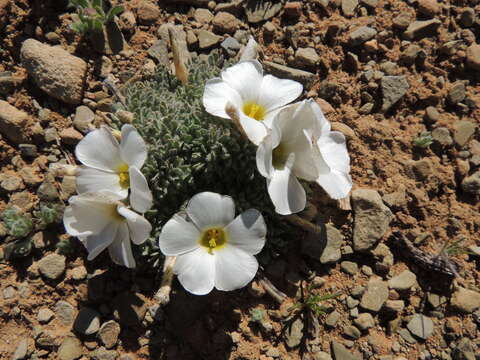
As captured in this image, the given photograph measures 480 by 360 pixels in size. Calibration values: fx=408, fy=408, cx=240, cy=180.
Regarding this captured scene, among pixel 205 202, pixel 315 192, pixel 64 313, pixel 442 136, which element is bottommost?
pixel 64 313

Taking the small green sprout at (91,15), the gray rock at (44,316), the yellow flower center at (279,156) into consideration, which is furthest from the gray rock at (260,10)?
the gray rock at (44,316)

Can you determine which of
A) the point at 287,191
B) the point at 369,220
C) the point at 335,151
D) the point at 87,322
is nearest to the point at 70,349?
the point at 87,322

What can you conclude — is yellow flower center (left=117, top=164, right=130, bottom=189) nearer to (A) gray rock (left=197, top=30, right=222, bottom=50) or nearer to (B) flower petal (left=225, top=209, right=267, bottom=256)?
(B) flower petal (left=225, top=209, right=267, bottom=256)

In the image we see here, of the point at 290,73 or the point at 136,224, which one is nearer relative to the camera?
the point at 136,224

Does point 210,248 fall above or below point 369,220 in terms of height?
above

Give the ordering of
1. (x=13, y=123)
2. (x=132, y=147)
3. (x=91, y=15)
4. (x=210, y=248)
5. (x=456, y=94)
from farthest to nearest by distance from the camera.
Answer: (x=456, y=94) < (x=91, y=15) < (x=13, y=123) < (x=210, y=248) < (x=132, y=147)

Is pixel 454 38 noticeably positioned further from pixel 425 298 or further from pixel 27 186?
pixel 27 186

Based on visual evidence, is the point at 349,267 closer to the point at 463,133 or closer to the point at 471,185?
the point at 471,185

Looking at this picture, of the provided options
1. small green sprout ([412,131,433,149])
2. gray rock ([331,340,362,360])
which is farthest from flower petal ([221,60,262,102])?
gray rock ([331,340,362,360])
